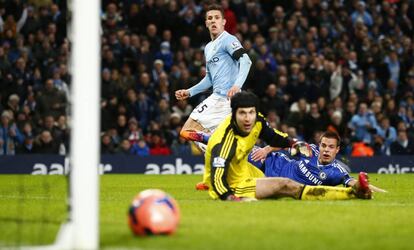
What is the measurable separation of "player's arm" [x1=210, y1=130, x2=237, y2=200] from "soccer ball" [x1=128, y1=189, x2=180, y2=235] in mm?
3110

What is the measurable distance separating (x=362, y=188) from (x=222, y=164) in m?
2.15

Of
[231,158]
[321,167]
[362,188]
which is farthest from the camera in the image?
[321,167]

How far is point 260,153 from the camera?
42.4 ft

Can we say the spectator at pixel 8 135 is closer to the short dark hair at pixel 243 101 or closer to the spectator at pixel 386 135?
the spectator at pixel 386 135

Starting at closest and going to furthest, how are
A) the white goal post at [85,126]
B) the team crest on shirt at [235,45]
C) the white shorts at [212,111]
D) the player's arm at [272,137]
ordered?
the white goal post at [85,126]
the player's arm at [272,137]
the team crest on shirt at [235,45]
the white shorts at [212,111]

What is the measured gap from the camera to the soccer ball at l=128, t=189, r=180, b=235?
802 centimetres

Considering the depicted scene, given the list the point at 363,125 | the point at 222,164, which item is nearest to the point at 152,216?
the point at 222,164

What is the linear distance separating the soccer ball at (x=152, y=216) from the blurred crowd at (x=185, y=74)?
14.3m

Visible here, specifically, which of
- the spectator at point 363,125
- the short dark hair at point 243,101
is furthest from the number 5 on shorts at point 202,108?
the spectator at point 363,125

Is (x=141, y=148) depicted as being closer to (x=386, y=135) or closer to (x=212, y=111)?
(x=386, y=135)

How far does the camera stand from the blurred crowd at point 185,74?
74.5 ft

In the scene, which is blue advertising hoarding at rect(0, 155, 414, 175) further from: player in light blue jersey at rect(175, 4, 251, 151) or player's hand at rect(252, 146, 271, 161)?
player's hand at rect(252, 146, 271, 161)

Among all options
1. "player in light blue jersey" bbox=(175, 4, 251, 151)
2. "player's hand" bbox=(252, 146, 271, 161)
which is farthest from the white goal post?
"player in light blue jersey" bbox=(175, 4, 251, 151)

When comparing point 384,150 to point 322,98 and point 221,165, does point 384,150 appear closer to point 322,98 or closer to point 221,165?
point 322,98
